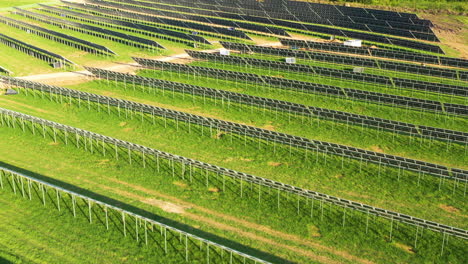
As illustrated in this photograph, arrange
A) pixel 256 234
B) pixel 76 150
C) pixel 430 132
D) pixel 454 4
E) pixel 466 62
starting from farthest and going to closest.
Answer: pixel 454 4, pixel 466 62, pixel 430 132, pixel 76 150, pixel 256 234

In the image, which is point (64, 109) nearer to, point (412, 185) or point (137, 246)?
point (137, 246)

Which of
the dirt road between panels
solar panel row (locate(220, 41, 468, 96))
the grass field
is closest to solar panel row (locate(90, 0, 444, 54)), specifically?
the grass field

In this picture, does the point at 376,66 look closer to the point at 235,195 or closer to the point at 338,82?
the point at 338,82

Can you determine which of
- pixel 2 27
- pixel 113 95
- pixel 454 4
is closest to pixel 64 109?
pixel 113 95

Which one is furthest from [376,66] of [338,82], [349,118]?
Result: [349,118]

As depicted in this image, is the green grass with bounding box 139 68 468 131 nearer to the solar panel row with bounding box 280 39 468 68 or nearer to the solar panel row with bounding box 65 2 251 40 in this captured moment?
the solar panel row with bounding box 280 39 468 68
